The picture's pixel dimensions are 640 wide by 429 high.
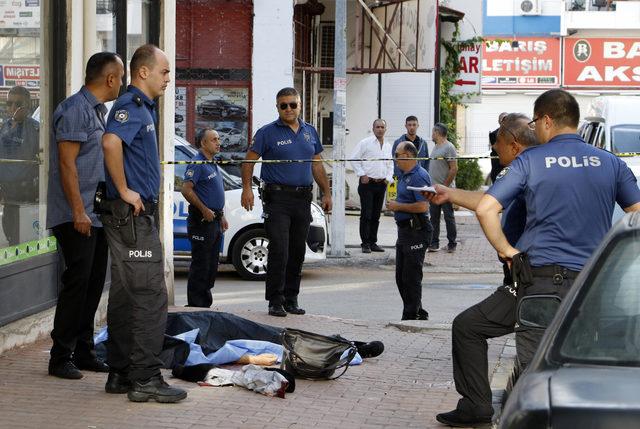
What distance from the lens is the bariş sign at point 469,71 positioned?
28156mm

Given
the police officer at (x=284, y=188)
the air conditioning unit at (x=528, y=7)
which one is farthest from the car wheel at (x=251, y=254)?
the air conditioning unit at (x=528, y=7)

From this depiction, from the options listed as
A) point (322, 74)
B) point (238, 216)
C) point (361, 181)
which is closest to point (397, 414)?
point (238, 216)

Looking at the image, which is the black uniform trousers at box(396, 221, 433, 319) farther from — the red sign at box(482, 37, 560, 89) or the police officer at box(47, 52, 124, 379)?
the red sign at box(482, 37, 560, 89)

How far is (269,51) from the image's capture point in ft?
70.5

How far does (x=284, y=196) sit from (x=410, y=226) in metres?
1.22

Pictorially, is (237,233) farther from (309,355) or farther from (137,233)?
(137,233)

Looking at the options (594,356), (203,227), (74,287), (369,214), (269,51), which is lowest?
(369,214)

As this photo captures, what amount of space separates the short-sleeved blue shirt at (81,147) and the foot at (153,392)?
1.19 m

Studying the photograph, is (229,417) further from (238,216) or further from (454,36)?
(454,36)

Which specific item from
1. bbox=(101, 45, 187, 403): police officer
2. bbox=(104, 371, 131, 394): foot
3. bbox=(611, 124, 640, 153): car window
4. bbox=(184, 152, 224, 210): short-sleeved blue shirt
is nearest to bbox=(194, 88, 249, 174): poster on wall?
bbox=(611, 124, 640, 153): car window

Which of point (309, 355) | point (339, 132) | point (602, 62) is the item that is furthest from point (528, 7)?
point (309, 355)

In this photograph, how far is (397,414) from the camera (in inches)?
301

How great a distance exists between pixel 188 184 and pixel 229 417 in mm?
4627

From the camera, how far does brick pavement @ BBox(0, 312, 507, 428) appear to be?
7.02 m
